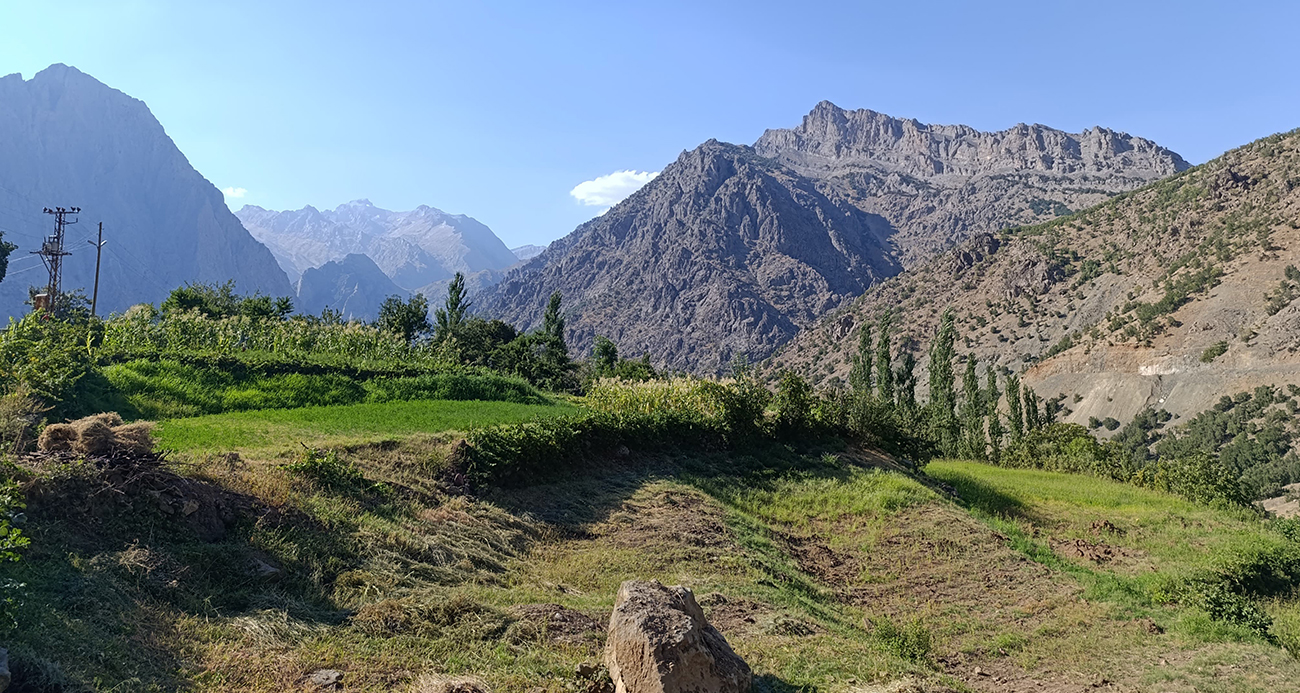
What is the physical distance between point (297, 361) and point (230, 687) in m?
15.4

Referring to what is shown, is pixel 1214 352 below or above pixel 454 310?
above

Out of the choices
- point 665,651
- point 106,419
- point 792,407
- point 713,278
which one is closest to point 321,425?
point 106,419

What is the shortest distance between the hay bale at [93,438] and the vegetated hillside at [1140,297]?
2574 inches

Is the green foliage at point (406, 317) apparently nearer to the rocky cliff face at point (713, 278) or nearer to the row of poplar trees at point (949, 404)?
the row of poplar trees at point (949, 404)

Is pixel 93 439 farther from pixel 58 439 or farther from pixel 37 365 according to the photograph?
pixel 37 365

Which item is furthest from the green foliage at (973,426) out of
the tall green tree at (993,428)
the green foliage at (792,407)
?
the green foliage at (792,407)

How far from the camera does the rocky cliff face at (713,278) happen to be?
151500 mm

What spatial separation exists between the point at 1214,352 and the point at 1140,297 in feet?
55.4

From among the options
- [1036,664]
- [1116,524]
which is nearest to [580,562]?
[1036,664]

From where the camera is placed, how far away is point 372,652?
6.00m

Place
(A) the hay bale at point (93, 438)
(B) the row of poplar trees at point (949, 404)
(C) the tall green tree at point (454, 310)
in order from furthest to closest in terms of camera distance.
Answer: (C) the tall green tree at point (454, 310), (B) the row of poplar trees at point (949, 404), (A) the hay bale at point (93, 438)

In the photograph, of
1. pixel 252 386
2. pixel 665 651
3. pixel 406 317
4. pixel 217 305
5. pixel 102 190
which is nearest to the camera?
pixel 665 651

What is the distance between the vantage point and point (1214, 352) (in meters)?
55.0

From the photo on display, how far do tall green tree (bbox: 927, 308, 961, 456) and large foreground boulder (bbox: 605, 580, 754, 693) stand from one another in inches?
1325
